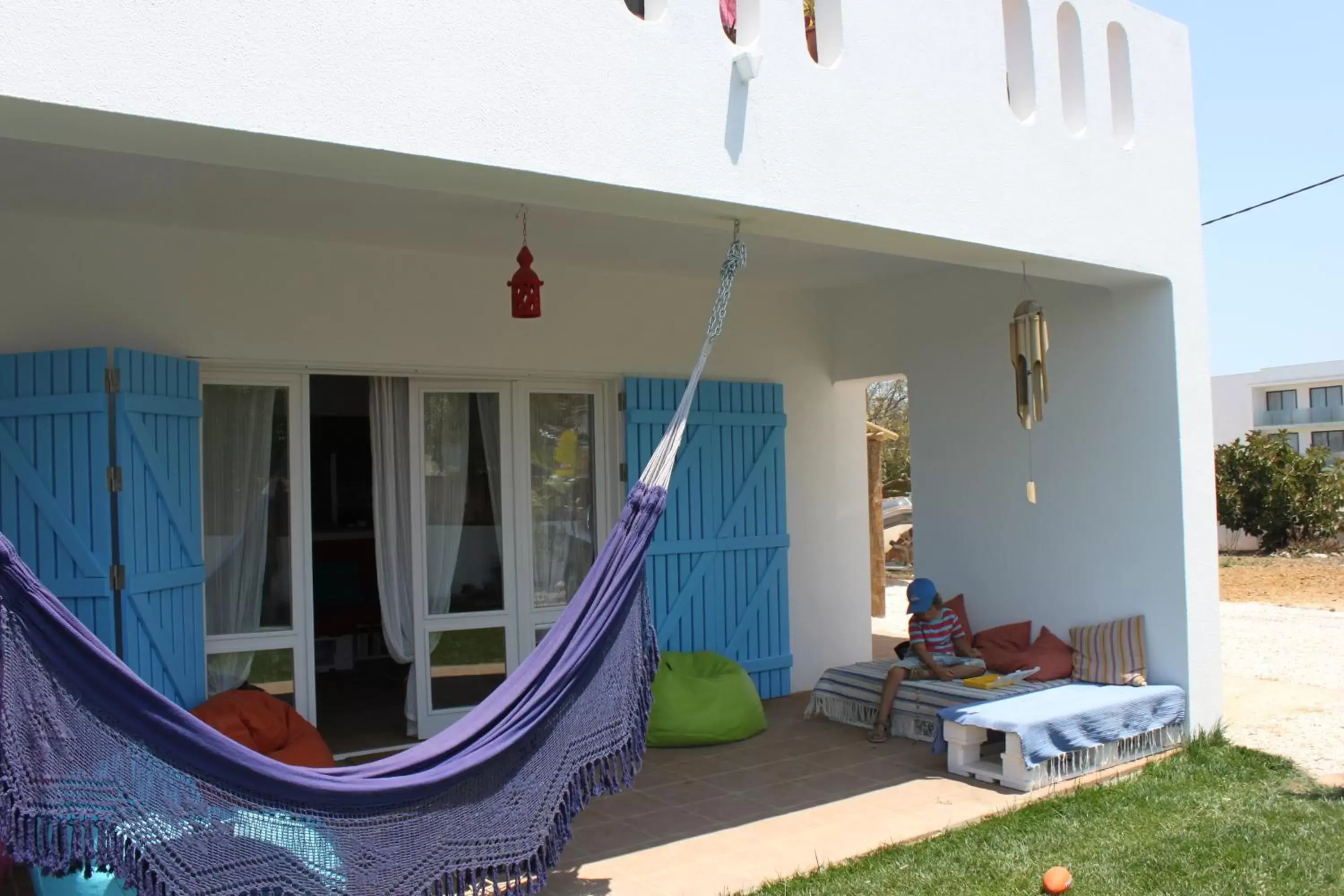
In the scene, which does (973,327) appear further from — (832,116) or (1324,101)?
(1324,101)

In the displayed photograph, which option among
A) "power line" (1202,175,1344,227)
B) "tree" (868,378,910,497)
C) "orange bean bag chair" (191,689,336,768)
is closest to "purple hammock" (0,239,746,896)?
"orange bean bag chair" (191,689,336,768)

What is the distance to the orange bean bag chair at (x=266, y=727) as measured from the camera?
13.3 ft

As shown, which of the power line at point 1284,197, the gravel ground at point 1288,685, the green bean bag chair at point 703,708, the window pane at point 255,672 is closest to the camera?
the window pane at point 255,672

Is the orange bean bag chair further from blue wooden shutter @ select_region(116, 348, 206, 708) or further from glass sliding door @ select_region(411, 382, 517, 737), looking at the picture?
glass sliding door @ select_region(411, 382, 517, 737)

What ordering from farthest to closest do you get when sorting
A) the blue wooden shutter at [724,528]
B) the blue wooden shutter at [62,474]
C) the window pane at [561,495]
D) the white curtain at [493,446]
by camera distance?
the blue wooden shutter at [724,528]
the window pane at [561,495]
the white curtain at [493,446]
the blue wooden shutter at [62,474]

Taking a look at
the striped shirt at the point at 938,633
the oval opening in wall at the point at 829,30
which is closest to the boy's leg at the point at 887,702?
the striped shirt at the point at 938,633

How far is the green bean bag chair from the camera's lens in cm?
502

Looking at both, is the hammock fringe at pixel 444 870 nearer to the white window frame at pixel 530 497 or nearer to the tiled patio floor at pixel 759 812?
the tiled patio floor at pixel 759 812

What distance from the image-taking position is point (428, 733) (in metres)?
5.18

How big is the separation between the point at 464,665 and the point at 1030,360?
298 cm


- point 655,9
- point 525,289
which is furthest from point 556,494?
point 655,9

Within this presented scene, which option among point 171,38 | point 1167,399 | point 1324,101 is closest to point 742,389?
point 1167,399

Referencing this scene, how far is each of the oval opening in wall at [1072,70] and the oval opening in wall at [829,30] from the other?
4.30 feet

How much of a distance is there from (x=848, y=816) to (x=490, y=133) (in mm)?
2726
